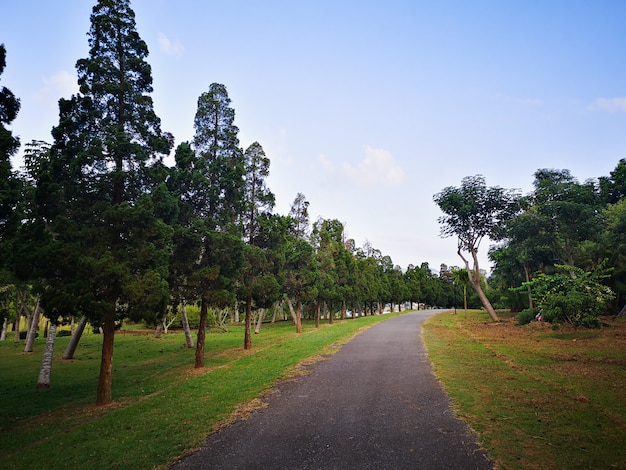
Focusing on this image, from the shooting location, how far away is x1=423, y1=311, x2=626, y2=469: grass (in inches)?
233

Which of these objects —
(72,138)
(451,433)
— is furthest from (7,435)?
(451,433)

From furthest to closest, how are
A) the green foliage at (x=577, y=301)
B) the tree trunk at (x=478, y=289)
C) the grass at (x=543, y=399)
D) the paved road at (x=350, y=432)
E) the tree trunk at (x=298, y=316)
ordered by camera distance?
1. the tree trunk at (x=478, y=289)
2. the tree trunk at (x=298, y=316)
3. the green foliage at (x=577, y=301)
4. the paved road at (x=350, y=432)
5. the grass at (x=543, y=399)

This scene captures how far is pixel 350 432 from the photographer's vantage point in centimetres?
728

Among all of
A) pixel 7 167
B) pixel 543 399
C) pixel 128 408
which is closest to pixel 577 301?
pixel 543 399

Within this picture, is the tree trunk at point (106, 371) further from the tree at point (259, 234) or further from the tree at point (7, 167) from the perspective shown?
the tree at point (259, 234)

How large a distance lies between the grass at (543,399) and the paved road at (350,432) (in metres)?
0.58

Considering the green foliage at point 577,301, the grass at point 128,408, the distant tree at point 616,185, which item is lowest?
the grass at point 128,408

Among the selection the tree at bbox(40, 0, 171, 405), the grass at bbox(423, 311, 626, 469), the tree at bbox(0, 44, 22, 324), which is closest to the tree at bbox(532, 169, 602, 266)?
the grass at bbox(423, 311, 626, 469)

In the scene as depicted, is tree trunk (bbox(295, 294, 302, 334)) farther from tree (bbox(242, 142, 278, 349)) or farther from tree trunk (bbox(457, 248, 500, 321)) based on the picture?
tree trunk (bbox(457, 248, 500, 321))

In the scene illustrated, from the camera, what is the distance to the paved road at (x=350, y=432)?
19.8 feet

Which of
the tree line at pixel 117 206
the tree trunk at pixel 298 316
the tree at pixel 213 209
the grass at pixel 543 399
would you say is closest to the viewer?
the grass at pixel 543 399

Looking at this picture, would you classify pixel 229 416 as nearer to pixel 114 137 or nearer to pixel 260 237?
pixel 114 137

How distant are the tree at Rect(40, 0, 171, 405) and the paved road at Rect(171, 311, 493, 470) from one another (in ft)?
19.6

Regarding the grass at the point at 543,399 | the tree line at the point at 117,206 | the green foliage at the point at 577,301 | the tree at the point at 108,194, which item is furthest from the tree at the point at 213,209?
the green foliage at the point at 577,301
